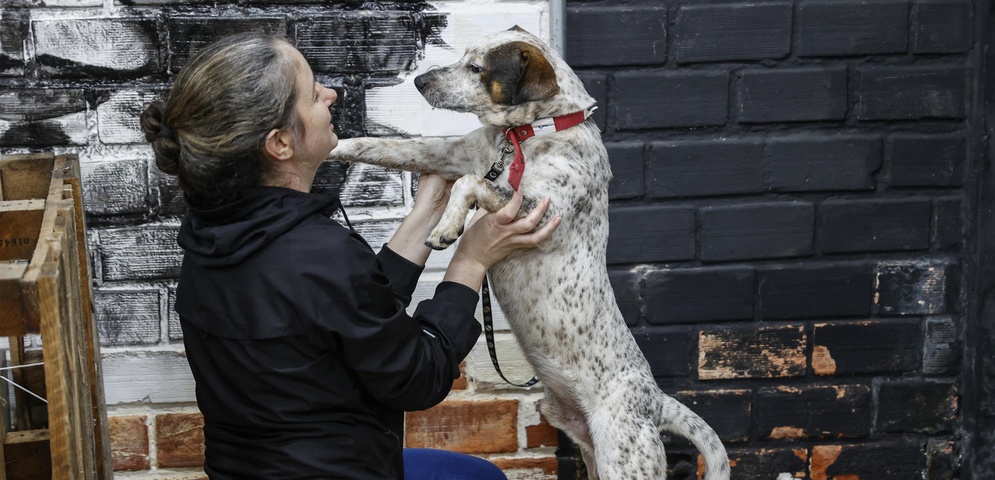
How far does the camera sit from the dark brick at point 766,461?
3188mm

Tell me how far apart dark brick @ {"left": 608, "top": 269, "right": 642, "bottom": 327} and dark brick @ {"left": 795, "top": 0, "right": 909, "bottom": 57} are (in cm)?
89

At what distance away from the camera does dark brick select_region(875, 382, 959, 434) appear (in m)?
3.19

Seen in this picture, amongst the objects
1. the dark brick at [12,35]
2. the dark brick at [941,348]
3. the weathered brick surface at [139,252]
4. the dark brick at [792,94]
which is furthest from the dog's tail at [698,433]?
the dark brick at [12,35]

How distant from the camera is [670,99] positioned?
9.62 feet

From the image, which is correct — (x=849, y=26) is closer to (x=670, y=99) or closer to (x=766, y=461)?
(x=670, y=99)

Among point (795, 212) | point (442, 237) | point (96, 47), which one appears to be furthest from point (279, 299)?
point (795, 212)

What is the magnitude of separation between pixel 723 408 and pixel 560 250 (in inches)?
46.0

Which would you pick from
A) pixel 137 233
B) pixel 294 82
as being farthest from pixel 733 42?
pixel 137 233

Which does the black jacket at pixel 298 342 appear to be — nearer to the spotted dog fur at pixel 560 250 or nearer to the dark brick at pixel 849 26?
the spotted dog fur at pixel 560 250

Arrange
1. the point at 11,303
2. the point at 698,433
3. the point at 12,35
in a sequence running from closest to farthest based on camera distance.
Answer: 1. the point at 11,303
2. the point at 698,433
3. the point at 12,35

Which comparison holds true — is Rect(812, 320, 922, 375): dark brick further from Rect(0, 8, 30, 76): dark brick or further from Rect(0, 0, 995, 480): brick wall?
Rect(0, 8, 30, 76): dark brick

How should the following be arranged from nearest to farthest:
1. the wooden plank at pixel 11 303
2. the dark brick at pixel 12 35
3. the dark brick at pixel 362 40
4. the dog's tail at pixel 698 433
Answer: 1. the wooden plank at pixel 11 303
2. the dog's tail at pixel 698 433
3. the dark brick at pixel 12 35
4. the dark brick at pixel 362 40

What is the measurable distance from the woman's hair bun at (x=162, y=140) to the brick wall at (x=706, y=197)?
3.03 feet

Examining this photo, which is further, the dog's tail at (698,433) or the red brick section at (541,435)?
the red brick section at (541,435)
